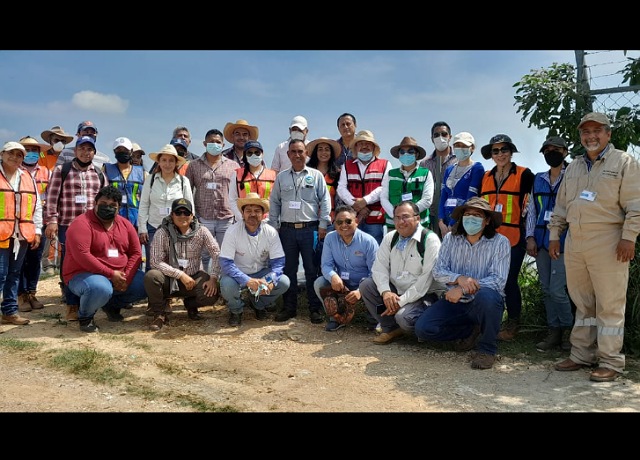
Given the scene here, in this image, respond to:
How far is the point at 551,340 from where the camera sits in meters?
5.98

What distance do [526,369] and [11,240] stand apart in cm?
606

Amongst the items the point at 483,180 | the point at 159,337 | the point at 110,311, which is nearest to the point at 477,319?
the point at 483,180

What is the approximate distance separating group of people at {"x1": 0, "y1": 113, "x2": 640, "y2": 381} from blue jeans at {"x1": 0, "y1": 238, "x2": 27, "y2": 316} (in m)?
0.02

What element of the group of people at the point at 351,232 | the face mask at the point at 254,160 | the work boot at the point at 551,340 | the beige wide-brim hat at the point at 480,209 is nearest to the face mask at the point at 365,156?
the group of people at the point at 351,232

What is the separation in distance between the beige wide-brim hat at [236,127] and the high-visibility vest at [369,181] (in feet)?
5.92

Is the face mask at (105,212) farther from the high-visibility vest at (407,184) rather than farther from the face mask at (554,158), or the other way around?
the face mask at (554,158)

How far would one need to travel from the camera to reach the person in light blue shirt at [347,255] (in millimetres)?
6656

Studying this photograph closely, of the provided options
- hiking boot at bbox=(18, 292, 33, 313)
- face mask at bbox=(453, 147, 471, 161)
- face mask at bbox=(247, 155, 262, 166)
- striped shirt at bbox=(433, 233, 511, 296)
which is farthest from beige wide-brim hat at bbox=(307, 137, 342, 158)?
hiking boot at bbox=(18, 292, 33, 313)

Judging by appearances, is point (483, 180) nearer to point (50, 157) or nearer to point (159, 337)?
point (159, 337)

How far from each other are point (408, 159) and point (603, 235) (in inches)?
106

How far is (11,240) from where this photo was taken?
6.69 metres

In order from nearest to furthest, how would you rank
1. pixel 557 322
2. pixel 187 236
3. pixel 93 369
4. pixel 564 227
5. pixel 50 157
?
pixel 93 369 → pixel 564 227 → pixel 557 322 → pixel 187 236 → pixel 50 157

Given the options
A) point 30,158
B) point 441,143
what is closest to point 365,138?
point 441,143

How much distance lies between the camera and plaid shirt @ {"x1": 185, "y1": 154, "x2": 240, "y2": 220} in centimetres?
766
